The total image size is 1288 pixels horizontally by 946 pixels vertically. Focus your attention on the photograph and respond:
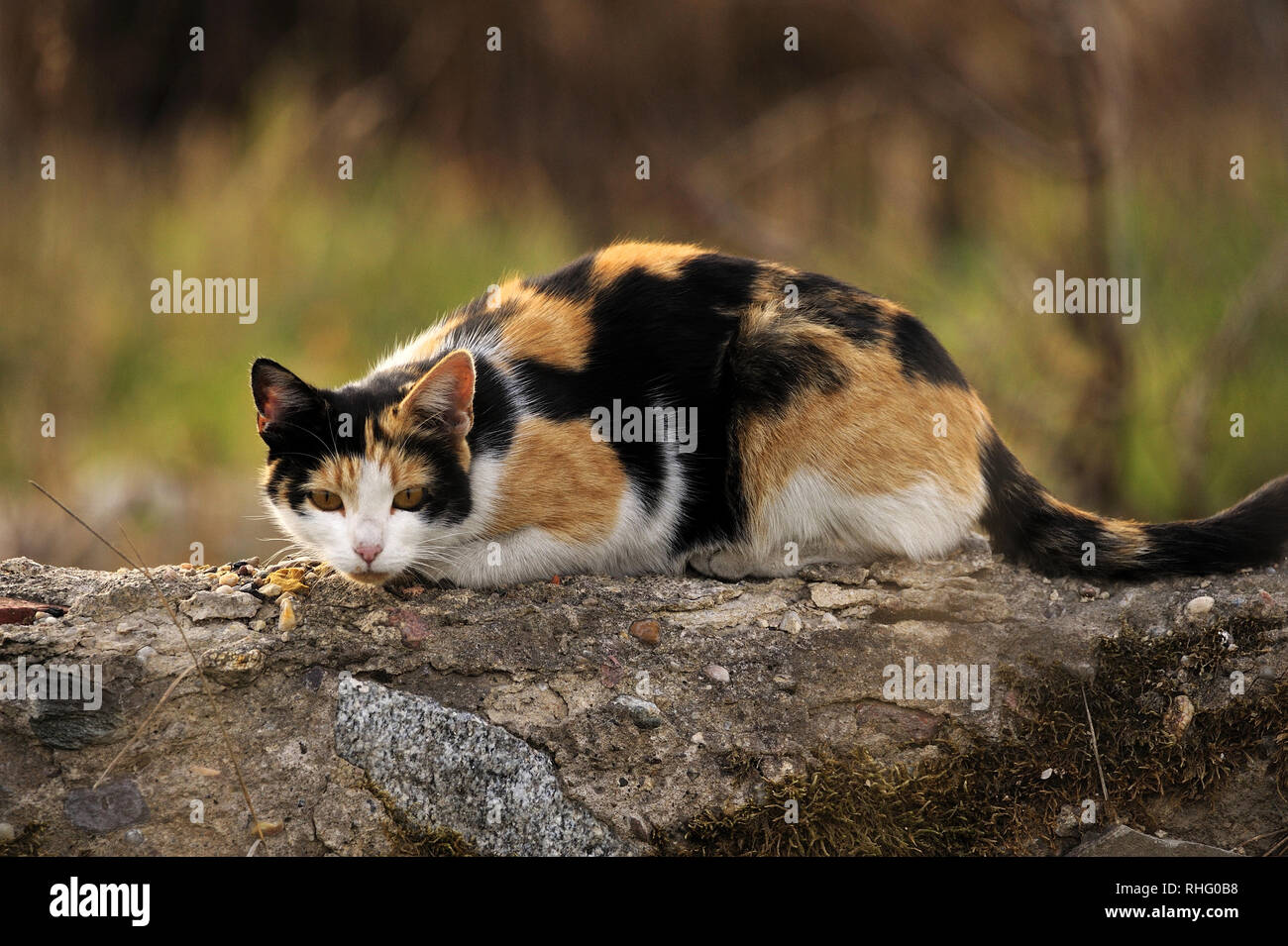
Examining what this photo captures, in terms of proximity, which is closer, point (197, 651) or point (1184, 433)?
point (197, 651)

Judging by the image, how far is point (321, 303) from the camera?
1026cm

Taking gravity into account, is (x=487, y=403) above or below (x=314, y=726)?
above

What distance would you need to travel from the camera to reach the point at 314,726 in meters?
4.05

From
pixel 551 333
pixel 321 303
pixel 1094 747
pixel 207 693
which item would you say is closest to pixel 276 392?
pixel 207 693

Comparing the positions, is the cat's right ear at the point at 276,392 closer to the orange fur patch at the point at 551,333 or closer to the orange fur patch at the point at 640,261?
the orange fur patch at the point at 551,333

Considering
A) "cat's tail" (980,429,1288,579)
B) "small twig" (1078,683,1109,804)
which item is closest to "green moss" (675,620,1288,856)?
"small twig" (1078,683,1109,804)

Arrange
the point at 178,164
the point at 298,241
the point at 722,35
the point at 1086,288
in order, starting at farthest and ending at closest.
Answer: the point at 722,35 < the point at 178,164 < the point at 298,241 < the point at 1086,288

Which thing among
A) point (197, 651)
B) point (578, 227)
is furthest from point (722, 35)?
point (197, 651)

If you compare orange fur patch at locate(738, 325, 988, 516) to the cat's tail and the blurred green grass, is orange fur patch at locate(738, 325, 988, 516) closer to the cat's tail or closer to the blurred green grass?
the cat's tail

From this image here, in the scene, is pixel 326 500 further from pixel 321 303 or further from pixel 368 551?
pixel 321 303

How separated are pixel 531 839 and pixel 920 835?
1.32 meters

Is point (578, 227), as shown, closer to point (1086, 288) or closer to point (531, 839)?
point (1086, 288)

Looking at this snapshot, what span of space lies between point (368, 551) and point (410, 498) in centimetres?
26

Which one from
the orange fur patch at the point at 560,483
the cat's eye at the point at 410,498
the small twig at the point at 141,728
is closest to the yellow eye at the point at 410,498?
the cat's eye at the point at 410,498
